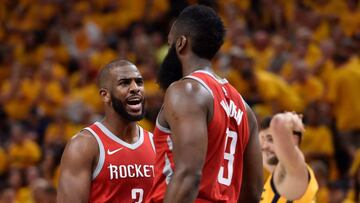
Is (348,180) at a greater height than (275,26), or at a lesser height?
lesser

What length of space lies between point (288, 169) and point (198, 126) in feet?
5.13

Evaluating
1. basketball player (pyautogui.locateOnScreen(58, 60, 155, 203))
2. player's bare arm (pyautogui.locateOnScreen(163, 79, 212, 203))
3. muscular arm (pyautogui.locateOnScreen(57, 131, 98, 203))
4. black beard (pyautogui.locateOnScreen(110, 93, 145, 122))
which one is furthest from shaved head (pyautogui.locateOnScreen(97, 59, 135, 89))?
player's bare arm (pyautogui.locateOnScreen(163, 79, 212, 203))

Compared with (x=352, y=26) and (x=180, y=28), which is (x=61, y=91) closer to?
(x=352, y=26)

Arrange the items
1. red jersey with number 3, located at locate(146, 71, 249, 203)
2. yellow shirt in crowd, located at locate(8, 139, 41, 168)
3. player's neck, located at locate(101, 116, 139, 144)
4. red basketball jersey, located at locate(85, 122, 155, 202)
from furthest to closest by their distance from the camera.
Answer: yellow shirt in crowd, located at locate(8, 139, 41, 168) → player's neck, located at locate(101, 116, 139, 144) → red basketball jersey, located at locate(85, 122, 155, 202) → red jersey with number 3, located at locate(146, 71, 249, 203)

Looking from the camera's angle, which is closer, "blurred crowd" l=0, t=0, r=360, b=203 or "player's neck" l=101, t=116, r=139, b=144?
"player's neck" l=101, t=116, r=139, b=144

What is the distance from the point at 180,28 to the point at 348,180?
6279 mm

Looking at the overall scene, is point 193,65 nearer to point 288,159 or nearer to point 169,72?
point 169,72

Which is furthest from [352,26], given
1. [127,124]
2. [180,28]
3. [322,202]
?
[180,28]

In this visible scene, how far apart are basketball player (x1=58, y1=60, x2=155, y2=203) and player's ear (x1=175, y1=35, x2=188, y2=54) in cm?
104

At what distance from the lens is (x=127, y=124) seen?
19.2 feet

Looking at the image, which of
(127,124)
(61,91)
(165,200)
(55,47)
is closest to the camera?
→ (165,200)

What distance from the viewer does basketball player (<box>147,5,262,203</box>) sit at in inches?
174

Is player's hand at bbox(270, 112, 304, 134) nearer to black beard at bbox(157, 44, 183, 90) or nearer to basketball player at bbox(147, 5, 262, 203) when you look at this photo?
basketball player at bbox(147, 5, 262, 203)

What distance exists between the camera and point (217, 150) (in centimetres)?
464
